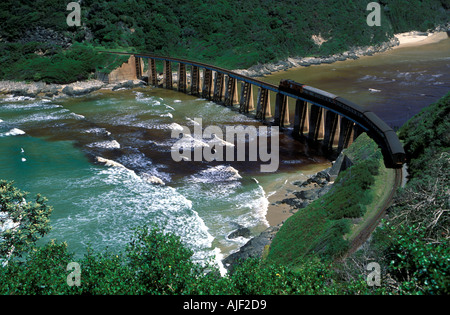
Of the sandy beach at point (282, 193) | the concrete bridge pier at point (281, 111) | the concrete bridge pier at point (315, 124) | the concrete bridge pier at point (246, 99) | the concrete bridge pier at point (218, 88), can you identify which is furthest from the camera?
the concrete bridge pier at point (218, 88)

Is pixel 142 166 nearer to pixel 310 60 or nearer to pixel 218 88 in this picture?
pixel 218 88

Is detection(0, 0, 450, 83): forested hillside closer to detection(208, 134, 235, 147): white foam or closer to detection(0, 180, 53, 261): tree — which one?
detection(208, 134, 235, 147): white foam

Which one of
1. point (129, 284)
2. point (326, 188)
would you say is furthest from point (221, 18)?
point (129, 284)

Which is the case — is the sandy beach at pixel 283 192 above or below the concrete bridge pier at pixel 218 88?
below

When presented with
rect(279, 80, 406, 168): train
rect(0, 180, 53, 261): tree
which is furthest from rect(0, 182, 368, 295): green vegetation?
rect(279, 80, 406, 168): train

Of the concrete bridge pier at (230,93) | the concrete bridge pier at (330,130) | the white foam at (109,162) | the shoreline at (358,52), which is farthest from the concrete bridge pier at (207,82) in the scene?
the white foam at (109,162)

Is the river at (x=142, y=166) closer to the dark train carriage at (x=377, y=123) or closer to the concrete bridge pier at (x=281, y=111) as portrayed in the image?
the concrete bridge pier at (x=281, y=111)
